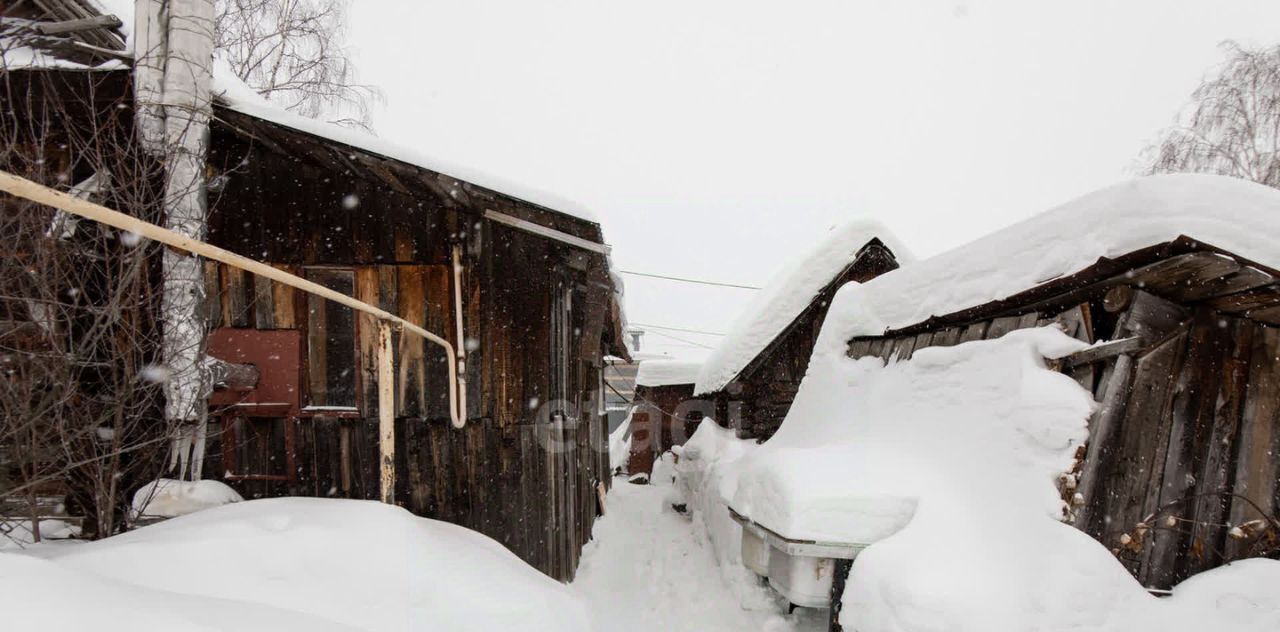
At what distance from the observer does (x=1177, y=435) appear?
3.51 m

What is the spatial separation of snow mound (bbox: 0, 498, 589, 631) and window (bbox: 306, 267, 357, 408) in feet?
5.49

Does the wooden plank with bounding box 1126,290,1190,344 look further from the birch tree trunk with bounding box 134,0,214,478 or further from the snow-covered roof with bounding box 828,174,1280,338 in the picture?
the birch tree trunk with bounding box 134,0,214,478

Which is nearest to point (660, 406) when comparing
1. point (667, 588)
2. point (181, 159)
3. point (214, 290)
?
point (667, 588)

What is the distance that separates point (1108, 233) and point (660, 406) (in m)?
14.9

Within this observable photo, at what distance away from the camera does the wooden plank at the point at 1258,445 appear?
3.51m

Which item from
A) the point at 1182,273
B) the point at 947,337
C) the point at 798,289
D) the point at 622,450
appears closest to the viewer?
the point at 1182,273

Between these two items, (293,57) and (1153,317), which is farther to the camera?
(293,57)

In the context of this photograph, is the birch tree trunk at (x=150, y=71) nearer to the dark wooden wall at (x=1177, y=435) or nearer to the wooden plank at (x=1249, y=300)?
the dark wooden wall at (x=1177, y=435)

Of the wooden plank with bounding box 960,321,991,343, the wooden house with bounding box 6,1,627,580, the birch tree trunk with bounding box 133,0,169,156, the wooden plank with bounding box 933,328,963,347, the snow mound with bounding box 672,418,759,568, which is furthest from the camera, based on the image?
the snow mound with bounding box 672,418,759,568

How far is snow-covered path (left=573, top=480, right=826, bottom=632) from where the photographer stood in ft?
18.3

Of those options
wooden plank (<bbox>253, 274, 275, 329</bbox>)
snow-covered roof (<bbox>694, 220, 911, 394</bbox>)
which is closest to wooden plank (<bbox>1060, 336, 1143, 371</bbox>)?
wooden plank (<bbox>253, 274, 275, 329</bbox>)

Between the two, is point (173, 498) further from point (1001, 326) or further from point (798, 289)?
point (798, 289)

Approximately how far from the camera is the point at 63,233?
11.6 ft

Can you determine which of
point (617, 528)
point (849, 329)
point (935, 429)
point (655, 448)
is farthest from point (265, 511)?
point (655, 448)
